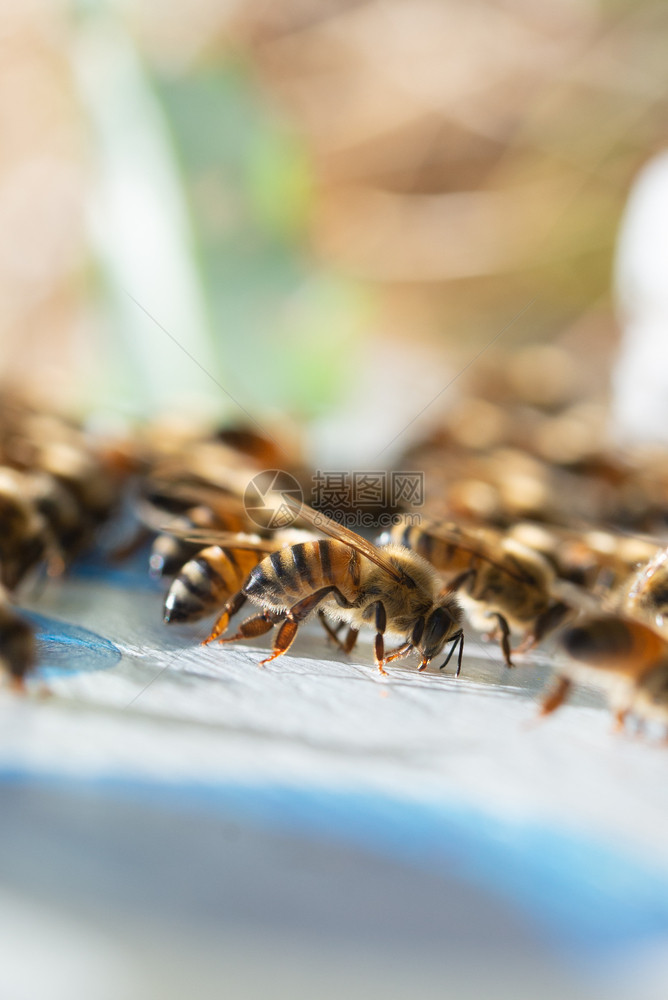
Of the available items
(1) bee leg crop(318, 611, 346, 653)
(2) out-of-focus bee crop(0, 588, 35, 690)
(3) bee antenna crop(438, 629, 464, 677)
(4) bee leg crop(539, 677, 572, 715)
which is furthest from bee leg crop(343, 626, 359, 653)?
(2) out-of-focus bee crop(0, 588, 35, 690)

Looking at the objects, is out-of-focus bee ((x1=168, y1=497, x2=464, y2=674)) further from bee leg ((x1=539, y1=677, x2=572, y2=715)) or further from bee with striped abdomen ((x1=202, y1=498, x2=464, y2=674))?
bee leg ((x1=539, y1=677, x2=572, y2=715))

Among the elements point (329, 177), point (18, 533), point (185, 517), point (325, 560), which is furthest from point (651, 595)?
point (329, 177)

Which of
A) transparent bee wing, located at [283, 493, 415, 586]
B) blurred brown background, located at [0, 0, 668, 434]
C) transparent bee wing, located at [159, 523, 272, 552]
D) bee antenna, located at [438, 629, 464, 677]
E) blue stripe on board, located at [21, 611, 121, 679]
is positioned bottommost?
blue stripe on board, located at [21, 611, 121, 679]

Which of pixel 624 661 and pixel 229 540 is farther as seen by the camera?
pixel 229 540

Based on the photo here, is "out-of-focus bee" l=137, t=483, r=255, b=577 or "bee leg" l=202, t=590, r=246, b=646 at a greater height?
"out-of-focus bee" l=137, t=483, r=255, b=577

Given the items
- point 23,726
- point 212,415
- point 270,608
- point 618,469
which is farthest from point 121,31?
point 23,726

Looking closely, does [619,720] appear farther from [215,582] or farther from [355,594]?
[215,582]
